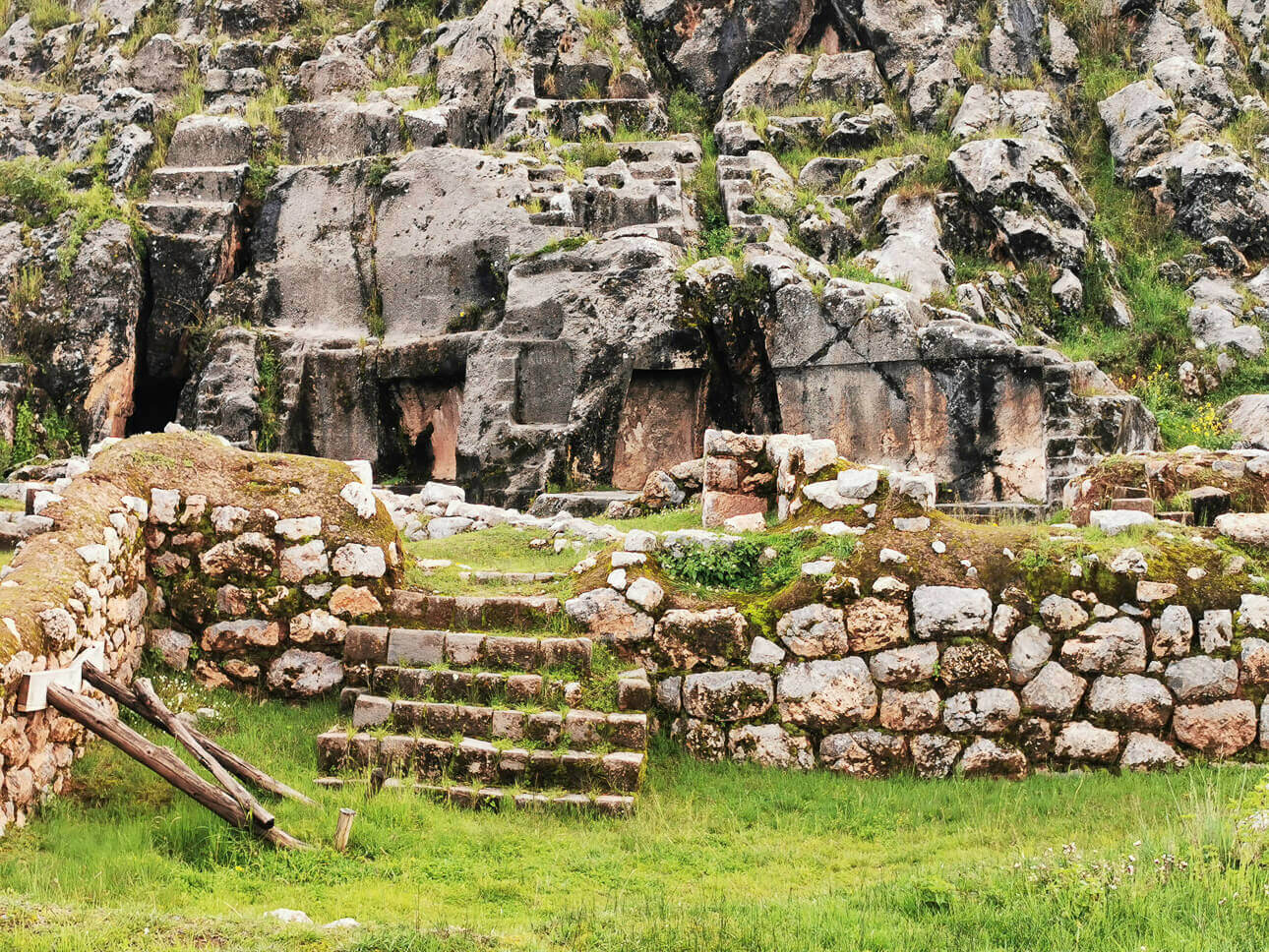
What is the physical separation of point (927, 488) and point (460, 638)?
3.45m

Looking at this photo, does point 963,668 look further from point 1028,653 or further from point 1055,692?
point 1055,692

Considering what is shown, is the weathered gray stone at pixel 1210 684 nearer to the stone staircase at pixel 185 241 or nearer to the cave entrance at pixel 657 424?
the cave entrance at pixel 657 424

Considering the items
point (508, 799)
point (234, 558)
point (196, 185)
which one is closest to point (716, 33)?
point (196, 185)

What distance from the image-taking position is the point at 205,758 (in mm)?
5773

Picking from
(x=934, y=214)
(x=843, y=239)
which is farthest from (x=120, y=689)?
(x=934, y=214)

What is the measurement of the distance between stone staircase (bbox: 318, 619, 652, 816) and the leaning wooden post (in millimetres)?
647

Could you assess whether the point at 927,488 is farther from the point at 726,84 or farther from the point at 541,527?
the point at 726,84

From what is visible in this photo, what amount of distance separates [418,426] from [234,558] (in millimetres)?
11855

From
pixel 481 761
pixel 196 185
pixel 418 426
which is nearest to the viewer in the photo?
pixel 481 761

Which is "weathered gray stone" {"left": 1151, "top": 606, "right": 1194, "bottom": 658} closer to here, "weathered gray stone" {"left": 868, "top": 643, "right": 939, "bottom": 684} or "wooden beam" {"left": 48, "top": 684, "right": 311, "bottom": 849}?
"weathered gray stone" {"left": 868, "top": 643, "right": 939, "bottom": 684}

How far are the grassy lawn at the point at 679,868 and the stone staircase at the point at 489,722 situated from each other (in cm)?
23

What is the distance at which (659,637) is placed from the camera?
24.2 ft

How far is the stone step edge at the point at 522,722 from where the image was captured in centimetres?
672

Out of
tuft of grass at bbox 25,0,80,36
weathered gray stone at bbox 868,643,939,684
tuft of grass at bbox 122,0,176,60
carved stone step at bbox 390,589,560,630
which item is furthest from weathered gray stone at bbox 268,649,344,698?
tuft of grass at bbox 25,0,80,36
